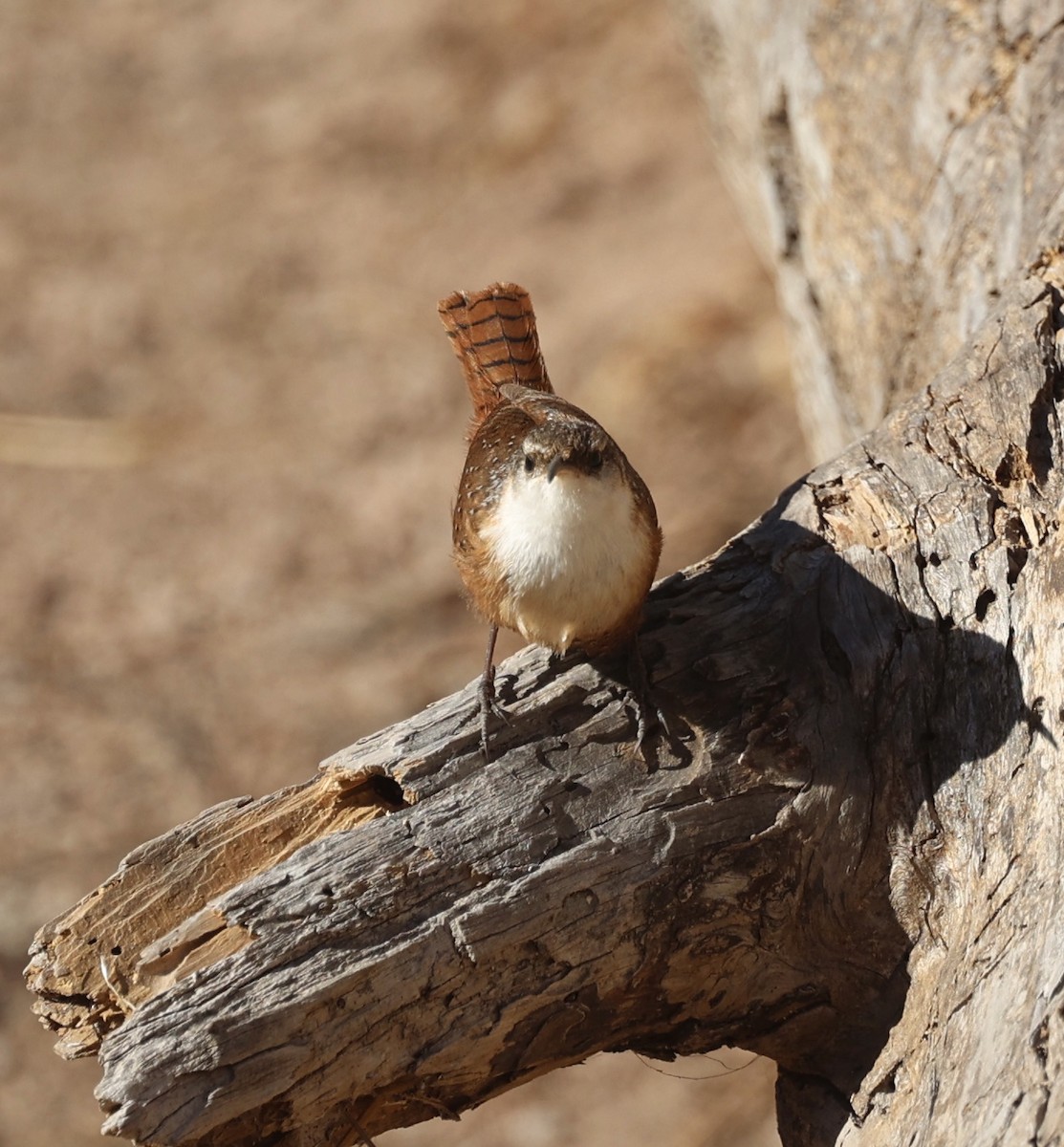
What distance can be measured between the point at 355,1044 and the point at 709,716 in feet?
2.74

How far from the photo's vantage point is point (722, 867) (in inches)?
93.8

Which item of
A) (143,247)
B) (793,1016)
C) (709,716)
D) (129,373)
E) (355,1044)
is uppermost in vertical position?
(143,247)

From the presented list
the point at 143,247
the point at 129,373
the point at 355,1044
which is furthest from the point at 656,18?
the point at 355,1044

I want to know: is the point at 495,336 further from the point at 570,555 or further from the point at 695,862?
the point at 695,862

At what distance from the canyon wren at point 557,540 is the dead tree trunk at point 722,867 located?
96 millimetres

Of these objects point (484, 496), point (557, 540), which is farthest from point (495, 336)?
point (557, 540)

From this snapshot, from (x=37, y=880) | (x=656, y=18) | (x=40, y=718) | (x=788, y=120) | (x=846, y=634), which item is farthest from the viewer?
(x=656, y=18)

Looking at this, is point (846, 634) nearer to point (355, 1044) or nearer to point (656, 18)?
point (355, 1044)

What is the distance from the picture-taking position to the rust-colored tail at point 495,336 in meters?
3.21

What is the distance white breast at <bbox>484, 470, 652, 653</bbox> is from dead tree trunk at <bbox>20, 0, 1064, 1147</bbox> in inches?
4.6

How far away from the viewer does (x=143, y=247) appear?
745 centimetres

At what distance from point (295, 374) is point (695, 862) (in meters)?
4.91

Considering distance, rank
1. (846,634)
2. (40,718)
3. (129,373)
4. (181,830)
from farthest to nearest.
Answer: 1. (129,373)
2. (40,718)
3. (846,634)
4. (181,830)

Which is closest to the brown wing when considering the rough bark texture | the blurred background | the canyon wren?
the canyon wren
